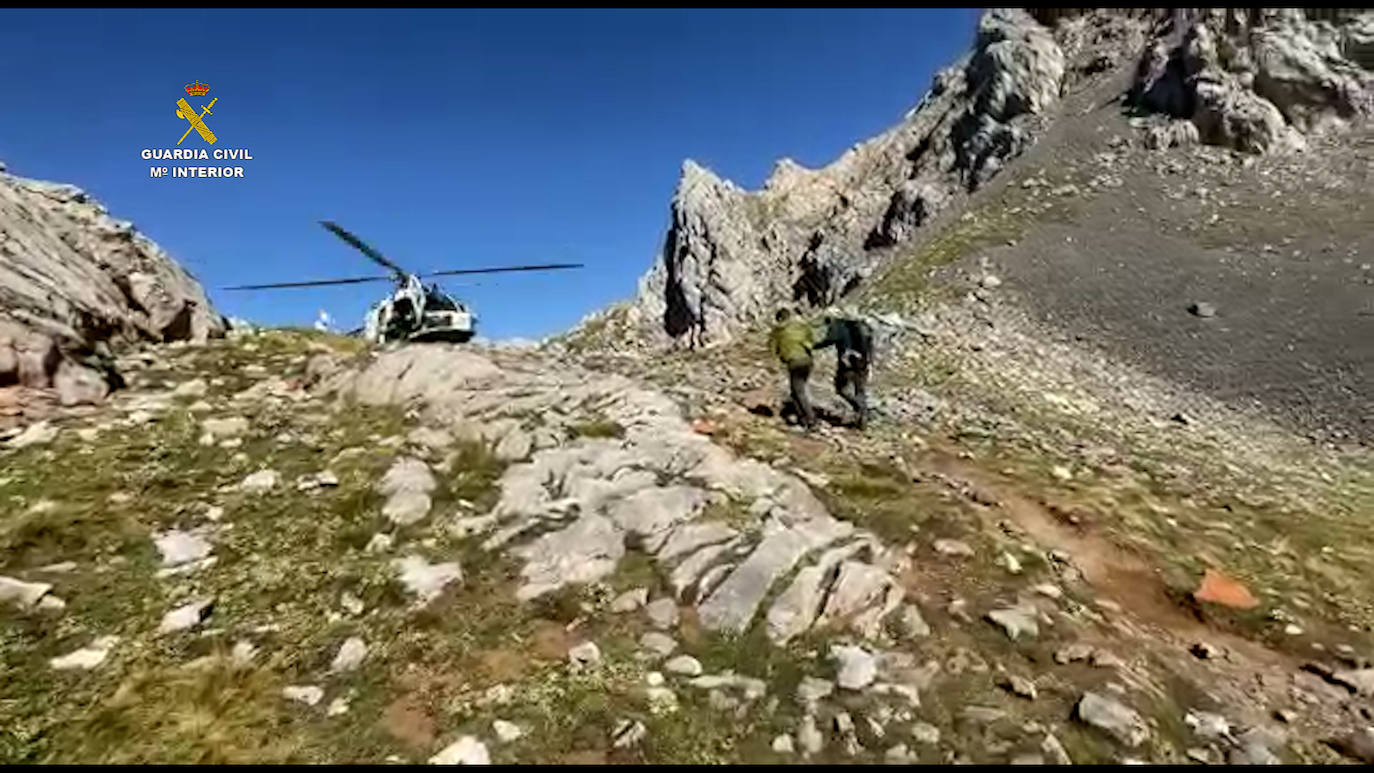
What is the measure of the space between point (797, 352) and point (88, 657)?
11.2m

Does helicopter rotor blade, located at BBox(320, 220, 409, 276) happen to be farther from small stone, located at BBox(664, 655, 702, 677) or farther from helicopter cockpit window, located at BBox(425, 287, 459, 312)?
small stone, located at BBox(664, 655, 702, 677)

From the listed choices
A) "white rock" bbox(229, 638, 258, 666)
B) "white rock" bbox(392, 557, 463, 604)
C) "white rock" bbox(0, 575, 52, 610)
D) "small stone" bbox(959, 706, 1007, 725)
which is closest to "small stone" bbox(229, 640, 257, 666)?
"white rock" bbox(229, 638, 258, 666)

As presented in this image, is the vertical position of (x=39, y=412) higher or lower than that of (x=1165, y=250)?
lower

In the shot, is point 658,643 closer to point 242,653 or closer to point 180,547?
Result: point 242,653

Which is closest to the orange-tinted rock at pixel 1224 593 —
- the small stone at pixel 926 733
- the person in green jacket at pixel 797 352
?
the small stone at pixel 926 733

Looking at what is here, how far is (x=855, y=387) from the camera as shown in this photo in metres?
16.8

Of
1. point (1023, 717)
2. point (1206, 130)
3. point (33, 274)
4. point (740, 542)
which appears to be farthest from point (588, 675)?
point (1206, 130)

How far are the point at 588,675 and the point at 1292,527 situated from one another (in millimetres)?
12218

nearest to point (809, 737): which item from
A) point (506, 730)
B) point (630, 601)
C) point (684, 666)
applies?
point (684, 666)

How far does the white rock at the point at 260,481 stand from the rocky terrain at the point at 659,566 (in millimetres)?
51

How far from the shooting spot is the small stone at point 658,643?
8805 mm

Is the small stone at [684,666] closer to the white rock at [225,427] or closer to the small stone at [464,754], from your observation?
the small stone at [464,754]

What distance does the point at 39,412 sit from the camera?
1380 centimetres

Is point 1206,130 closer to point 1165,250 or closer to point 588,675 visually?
point 1165,250
